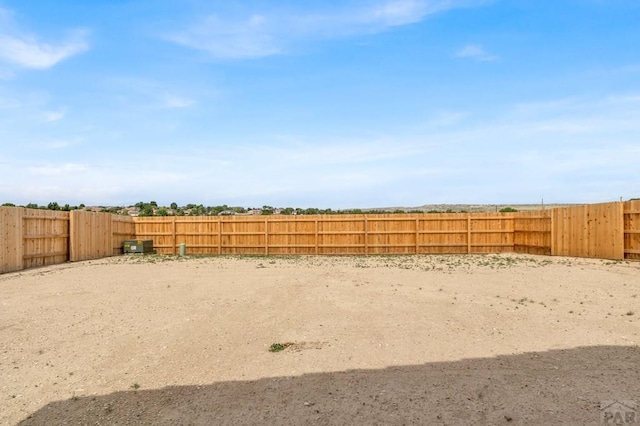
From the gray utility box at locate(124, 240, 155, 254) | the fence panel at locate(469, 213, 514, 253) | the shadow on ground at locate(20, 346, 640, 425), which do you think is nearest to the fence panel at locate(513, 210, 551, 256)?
the fence panel at locate(469, 213, 514, 253)

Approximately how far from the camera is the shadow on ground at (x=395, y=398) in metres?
3.83

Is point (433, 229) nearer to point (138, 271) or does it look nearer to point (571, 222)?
point (571, 222)

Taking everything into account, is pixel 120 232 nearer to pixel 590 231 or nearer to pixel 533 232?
pixel 533 232

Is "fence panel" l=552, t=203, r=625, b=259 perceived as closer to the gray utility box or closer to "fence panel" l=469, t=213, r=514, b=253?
"fence panel" l=469, t=213, r=514, b=253

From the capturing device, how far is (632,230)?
15.8 meters

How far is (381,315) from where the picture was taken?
25.1ft

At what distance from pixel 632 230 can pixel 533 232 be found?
5008 millimetres

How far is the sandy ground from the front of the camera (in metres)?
4.03

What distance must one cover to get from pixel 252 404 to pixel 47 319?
5.32 metres

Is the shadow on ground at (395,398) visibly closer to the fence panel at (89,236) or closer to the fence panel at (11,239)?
the fence panel at (11,239)

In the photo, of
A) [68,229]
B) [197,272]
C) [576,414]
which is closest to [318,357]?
[576,414]

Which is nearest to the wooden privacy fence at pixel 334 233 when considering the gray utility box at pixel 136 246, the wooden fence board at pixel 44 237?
the gray utility box at pixel 136 246

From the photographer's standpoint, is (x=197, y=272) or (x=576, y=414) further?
(x=197, y=272)

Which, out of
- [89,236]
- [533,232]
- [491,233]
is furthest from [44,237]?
[533,232]
